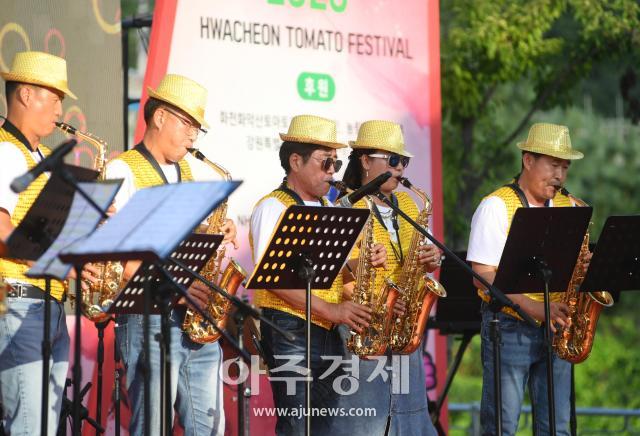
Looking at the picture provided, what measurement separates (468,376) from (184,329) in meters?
16.7

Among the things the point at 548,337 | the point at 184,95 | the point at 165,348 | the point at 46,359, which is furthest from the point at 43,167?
the point at 548,337

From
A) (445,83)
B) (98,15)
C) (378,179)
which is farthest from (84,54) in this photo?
(445,83)

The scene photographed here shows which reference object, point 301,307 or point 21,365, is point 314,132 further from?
point 21,365

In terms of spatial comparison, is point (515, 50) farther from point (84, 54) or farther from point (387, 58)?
point (84, 54)

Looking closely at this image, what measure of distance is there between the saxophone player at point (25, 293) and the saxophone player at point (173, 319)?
397 millimetres

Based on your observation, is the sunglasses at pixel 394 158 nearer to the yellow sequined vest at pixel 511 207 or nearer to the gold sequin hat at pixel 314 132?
the gold sequin hat at pixel 314 132

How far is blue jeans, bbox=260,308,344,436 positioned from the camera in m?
6.34

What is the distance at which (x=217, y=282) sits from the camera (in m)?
6.55

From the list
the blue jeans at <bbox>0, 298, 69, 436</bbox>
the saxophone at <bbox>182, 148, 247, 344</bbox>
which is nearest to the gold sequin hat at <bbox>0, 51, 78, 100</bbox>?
the saxophone at <bbox>182, 148, 247, 344</bbox>

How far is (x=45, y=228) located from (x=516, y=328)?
121 inches

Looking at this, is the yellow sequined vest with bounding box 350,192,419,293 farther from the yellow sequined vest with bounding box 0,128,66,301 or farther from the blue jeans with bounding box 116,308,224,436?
the yellow sequined vest with bounding box 0,128,66,301

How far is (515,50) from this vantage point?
522 inches

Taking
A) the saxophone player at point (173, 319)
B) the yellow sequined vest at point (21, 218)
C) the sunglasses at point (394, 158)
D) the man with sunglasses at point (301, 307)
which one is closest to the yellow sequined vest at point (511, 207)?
the sunglasses at point (394, 158)

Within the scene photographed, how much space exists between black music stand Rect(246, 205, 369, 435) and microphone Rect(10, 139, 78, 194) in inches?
56.0
